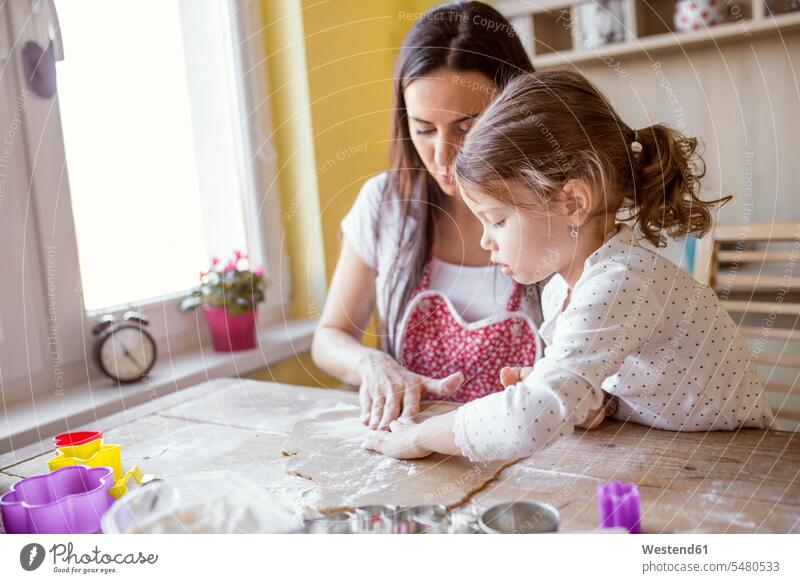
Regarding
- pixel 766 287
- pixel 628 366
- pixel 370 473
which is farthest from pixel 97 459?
pixel 766 287

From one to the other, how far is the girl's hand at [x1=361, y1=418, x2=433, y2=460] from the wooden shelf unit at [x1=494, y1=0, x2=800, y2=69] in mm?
1055

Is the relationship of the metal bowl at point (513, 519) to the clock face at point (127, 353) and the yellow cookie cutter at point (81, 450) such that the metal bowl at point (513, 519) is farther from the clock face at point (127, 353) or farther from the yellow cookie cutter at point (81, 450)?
the clock face at point (127, 353)

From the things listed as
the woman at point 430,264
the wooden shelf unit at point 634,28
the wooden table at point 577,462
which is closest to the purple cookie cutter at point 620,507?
the wooden table at point 577,462

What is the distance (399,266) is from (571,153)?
1.52 feet

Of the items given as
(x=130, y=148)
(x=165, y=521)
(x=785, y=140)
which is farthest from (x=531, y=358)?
(x=785, y=140)

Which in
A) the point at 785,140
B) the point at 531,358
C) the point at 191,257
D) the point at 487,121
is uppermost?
the point at 487,121

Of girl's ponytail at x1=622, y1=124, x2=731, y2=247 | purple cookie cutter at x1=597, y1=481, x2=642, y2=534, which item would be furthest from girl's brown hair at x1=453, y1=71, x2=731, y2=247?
purple cookie cutter at x1=597, y1=481, x2=642, y2=534

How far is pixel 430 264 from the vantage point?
1.08 m

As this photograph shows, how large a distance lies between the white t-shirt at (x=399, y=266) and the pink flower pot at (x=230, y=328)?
0.27 metres

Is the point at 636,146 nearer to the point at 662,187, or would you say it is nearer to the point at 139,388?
the point at 662,187
